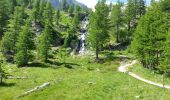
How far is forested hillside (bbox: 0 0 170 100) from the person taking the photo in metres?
48.1

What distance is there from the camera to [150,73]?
209ft

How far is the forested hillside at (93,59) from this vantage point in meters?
48.1

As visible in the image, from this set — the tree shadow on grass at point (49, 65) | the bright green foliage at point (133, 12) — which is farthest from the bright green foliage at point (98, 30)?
the bright green foliage at point (133, 12)

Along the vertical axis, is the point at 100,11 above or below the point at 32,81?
above

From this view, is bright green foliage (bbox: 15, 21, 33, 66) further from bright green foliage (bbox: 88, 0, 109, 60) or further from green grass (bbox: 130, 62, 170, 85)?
green grass (bbox: 130, 62, 170, 85)

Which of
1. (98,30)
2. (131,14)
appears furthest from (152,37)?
(131,14)

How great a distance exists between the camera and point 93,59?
303 ft

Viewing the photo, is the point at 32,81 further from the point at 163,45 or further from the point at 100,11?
the point at 100,11

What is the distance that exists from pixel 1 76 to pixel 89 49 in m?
47.3

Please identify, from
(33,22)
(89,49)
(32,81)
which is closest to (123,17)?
(89,49)

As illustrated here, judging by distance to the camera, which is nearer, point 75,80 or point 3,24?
point 75,80

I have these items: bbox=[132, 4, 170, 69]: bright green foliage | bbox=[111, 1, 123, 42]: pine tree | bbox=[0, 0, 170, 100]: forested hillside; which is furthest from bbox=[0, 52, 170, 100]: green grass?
bbox=[111, 1, 123, 42]: pine tree

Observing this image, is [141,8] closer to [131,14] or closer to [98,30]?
[131,14]

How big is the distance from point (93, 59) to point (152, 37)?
28975 mm
